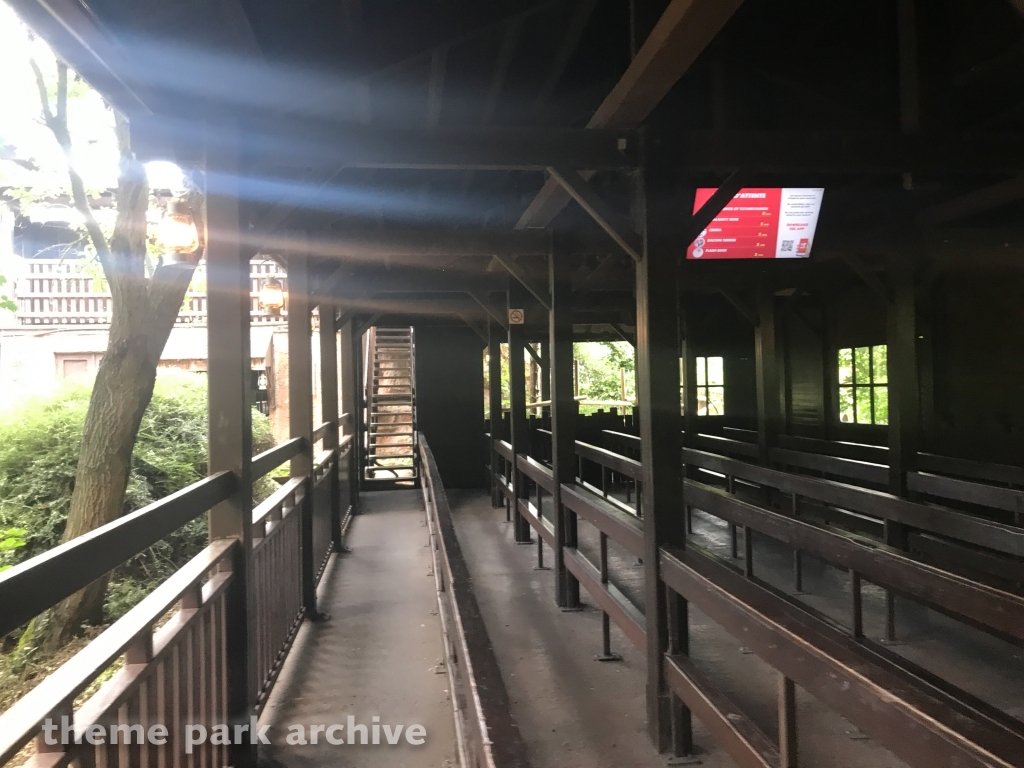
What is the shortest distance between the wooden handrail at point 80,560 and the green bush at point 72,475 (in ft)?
16.7

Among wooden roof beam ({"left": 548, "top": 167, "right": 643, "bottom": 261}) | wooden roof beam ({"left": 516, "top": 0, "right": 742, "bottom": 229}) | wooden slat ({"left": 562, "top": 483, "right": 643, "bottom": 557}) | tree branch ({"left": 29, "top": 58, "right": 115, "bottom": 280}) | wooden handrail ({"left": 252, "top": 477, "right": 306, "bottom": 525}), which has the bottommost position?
wooden slat ({"left": 562, "top": 483, "right": 643, "bottom": 557})

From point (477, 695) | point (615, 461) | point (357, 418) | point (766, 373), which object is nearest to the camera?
point (477, 695)

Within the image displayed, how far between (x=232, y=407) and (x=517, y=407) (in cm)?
450

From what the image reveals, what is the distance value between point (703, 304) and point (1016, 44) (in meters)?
5.26

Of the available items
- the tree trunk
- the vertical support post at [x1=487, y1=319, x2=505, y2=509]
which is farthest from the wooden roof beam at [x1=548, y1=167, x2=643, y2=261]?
the vertical support post at [x1=487, y1=319, x2=505, y2=509]

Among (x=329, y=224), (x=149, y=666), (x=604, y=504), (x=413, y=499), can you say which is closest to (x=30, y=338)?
(x=413, y=499)

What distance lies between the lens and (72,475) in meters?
7.35

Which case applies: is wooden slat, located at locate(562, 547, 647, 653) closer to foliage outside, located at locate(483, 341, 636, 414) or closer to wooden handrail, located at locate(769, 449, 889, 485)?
wooden handrail, located at locate(769, 449, 889, 485)

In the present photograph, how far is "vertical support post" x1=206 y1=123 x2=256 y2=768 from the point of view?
2820 millimetres

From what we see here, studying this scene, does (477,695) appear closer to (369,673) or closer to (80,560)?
(80,560)

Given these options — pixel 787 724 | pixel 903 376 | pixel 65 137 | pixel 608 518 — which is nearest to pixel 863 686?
pixel 787 724

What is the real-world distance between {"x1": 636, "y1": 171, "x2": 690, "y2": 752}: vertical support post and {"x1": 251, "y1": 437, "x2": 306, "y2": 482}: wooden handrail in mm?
1727

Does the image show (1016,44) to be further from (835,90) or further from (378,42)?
(378,42)

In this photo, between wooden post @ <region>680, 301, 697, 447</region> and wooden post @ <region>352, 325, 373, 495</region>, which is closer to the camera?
wooden post @ <region>352, 325, 373, 495</region>
